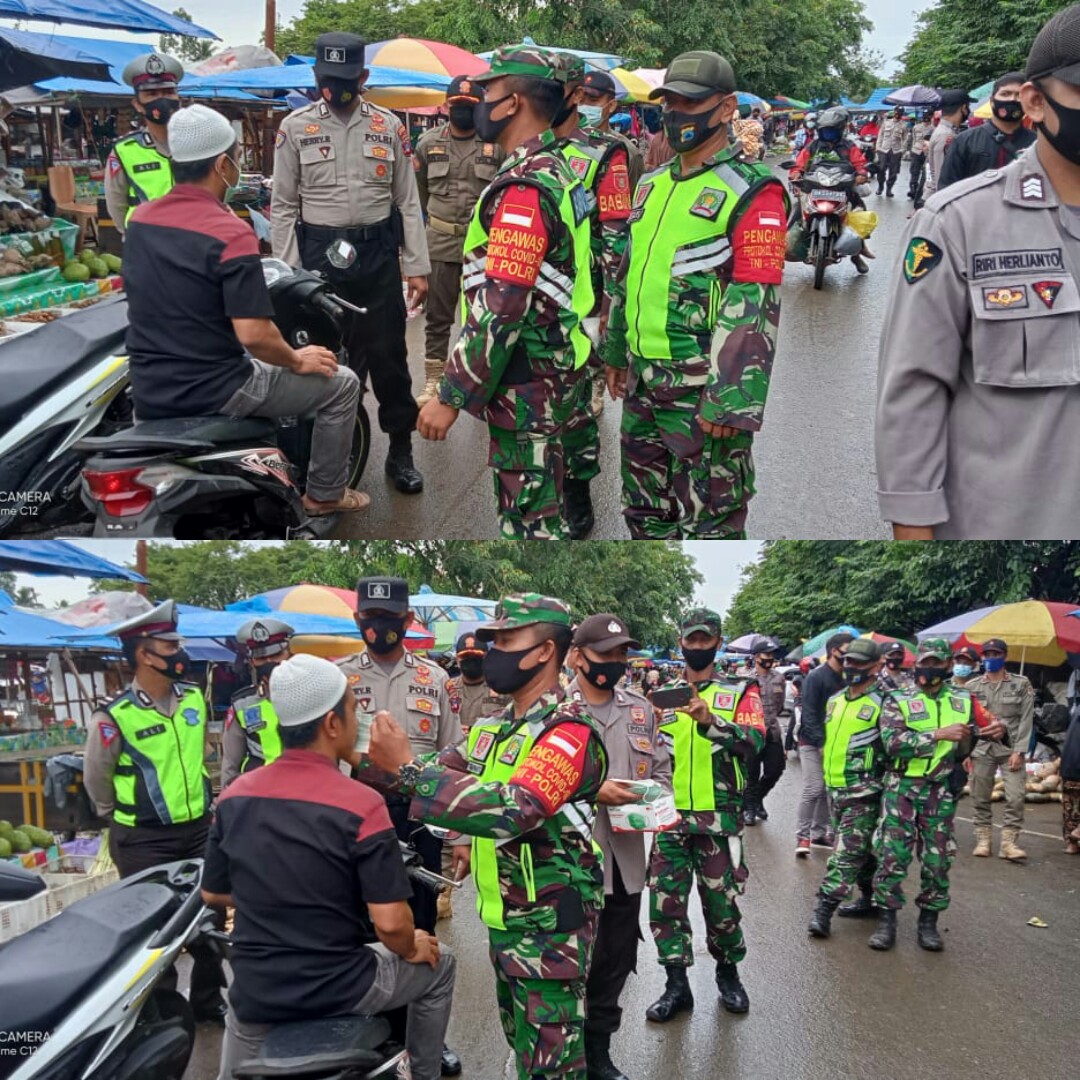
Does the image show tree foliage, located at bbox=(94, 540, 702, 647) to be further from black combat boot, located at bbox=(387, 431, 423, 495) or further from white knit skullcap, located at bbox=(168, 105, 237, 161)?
white knit skullcap, located at bbox=(168, 105, 237, 161)

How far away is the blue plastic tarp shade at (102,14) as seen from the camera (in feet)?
35.7

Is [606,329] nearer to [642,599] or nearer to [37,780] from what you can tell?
[37,780]

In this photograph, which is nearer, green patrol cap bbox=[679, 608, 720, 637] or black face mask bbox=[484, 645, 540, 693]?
black face mask bbox=[484, 645, 540, 693]

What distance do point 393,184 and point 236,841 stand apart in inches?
171

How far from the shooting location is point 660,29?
36250mm

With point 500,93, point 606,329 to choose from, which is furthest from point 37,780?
point 500,93

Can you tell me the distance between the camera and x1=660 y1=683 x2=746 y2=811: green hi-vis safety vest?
5613mm

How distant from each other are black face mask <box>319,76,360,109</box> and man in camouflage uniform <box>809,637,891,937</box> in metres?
4.42

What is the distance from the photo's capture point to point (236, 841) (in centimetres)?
345

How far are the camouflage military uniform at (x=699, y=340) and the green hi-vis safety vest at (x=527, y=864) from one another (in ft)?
4.92

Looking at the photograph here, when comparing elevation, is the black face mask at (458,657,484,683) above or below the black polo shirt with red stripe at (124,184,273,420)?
below

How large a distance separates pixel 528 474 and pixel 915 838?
144 inches

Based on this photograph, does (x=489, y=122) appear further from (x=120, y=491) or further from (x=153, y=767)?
(x=153, y=767)

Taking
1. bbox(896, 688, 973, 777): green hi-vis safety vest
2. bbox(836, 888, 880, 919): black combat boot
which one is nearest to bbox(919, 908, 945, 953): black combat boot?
bbox(836, 888, 880, 919): black combat boot
